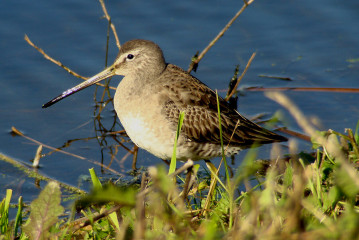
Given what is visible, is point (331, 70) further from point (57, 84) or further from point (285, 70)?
point (57, 84)

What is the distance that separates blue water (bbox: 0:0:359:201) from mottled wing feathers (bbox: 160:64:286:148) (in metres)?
1.01

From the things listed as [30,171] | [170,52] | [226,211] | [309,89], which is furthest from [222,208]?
[170,52]

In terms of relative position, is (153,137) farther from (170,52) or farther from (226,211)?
(170,52)

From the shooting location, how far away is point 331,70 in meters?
6.76

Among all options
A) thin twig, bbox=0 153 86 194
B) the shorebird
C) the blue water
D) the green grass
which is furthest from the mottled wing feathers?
thin twig, bbox=0 153 86 194

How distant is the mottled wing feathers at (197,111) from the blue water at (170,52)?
1.01 m

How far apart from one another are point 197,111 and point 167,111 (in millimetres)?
266

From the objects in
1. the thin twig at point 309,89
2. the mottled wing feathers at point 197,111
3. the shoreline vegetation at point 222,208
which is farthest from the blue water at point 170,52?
the shoreline vegetation at point 222,208

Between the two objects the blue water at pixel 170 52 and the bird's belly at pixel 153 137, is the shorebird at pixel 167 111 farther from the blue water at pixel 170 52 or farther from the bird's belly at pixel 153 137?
the blue water at pixel 170 52

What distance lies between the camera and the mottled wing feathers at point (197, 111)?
438cm

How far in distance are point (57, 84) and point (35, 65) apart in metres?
0.41

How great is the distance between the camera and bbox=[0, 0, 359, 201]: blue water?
600 centimetres

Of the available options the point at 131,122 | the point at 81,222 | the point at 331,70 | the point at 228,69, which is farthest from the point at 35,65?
the point at 81,222

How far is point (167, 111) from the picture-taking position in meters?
4.31
